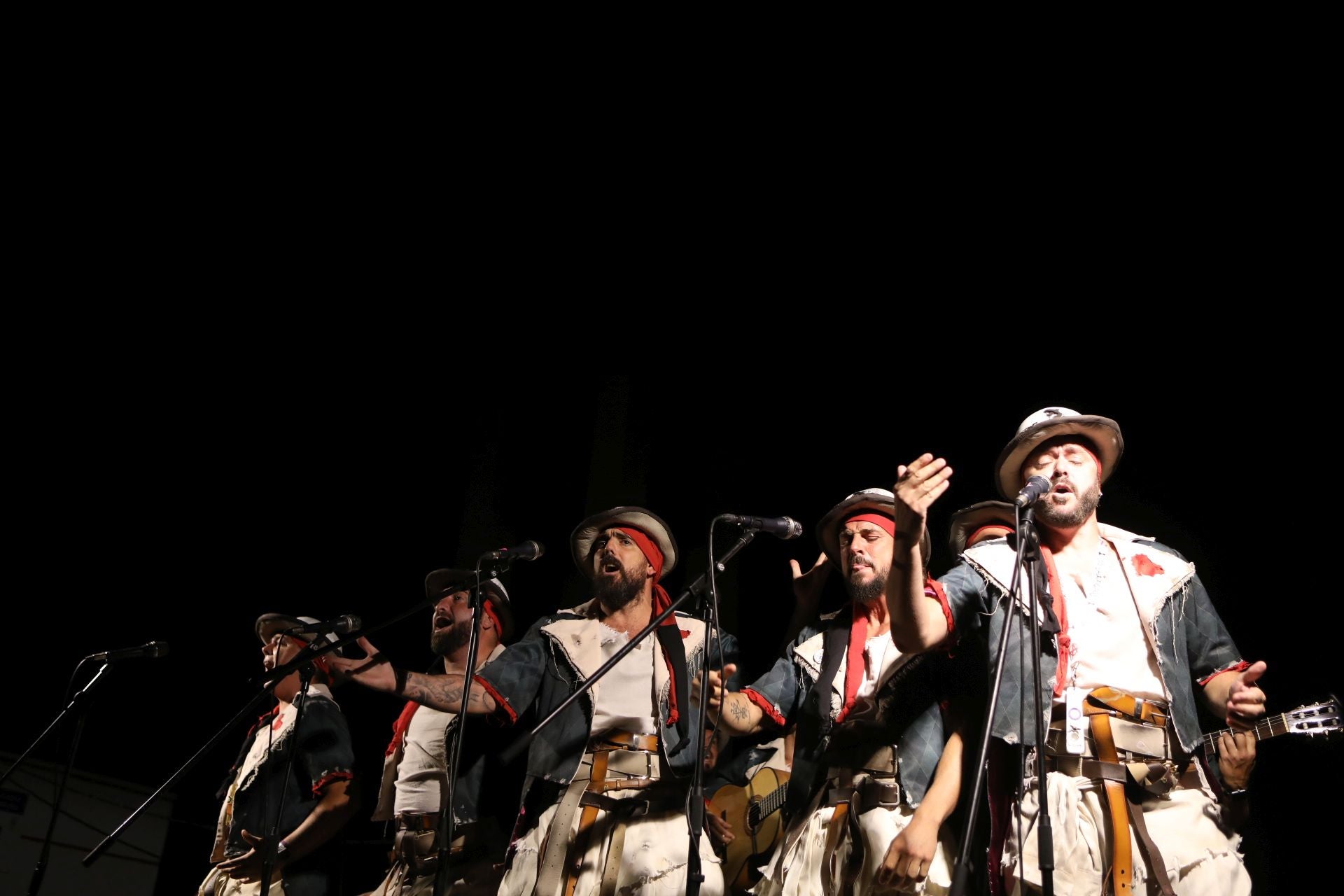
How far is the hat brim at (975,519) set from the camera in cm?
433

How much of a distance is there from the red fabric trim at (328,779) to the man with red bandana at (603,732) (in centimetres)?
152

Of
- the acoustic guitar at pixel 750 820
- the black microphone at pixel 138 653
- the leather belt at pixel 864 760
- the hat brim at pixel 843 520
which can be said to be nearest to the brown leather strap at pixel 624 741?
the acoustic guitar at pixel 750 820

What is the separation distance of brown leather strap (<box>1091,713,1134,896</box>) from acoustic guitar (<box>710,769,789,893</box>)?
6.28ft

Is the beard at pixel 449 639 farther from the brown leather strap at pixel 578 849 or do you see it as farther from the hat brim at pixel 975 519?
the hat brim at pixel 975 519

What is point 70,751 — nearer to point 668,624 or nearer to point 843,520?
point 668,624

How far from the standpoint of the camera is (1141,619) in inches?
125

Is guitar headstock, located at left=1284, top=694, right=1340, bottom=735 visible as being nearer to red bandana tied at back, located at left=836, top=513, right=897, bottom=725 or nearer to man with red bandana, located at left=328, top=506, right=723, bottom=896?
red bandana tied at back, located at left=836, top=513, right=897, bottom=725

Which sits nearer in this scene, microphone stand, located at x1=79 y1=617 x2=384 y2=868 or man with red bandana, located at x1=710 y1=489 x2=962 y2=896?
man with red bandana, located at x1=710 y1=489 x2=962 y2=896

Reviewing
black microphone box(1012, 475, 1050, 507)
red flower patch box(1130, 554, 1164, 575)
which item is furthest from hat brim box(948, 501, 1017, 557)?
black microphone box(1012, 475, 1050, 507)

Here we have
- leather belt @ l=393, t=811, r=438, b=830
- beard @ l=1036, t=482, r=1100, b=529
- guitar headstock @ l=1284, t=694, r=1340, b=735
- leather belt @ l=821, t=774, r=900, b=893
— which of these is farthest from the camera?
leather belt @ l=393, t=811, r=438, b=830

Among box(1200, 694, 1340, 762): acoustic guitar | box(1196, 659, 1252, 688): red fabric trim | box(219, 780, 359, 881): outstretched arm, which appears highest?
box(1196, 659, 1252, 688): red fabric trim

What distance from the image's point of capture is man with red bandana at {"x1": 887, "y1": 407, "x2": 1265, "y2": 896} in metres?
2.78

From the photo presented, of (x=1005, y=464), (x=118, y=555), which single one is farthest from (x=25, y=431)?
(x=1005, y=464)

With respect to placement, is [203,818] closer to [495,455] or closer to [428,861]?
[495,455]
